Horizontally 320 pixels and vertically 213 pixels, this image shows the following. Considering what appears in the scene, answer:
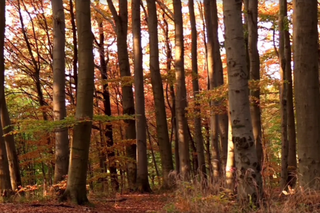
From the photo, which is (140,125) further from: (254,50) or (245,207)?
(245,207)

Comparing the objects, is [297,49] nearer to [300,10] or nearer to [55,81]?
[300,10]

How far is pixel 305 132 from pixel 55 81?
18.7ft

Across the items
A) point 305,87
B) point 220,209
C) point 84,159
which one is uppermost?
point 305,87

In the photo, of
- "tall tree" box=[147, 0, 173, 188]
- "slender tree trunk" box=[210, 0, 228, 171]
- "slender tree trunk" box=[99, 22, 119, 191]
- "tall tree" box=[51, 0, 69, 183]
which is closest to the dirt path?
"tall tree" box=[51, 0, 69, 183]

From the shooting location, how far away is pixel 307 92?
5.43 m

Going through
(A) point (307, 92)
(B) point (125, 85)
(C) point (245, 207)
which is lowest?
(C) point (245, 207)

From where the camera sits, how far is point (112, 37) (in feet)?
54.9

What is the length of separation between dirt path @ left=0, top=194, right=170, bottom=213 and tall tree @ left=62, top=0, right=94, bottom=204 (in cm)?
37

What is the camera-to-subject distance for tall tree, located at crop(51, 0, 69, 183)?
8141 mm

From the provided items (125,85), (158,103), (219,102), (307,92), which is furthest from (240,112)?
(158,103)

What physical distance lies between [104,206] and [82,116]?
2.09 metres

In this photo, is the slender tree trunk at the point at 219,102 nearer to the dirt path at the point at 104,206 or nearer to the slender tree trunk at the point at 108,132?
the dirt path at the point at 104,206

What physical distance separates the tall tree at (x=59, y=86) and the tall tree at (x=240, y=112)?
15.0ft

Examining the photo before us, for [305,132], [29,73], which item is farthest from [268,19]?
[29,73]
